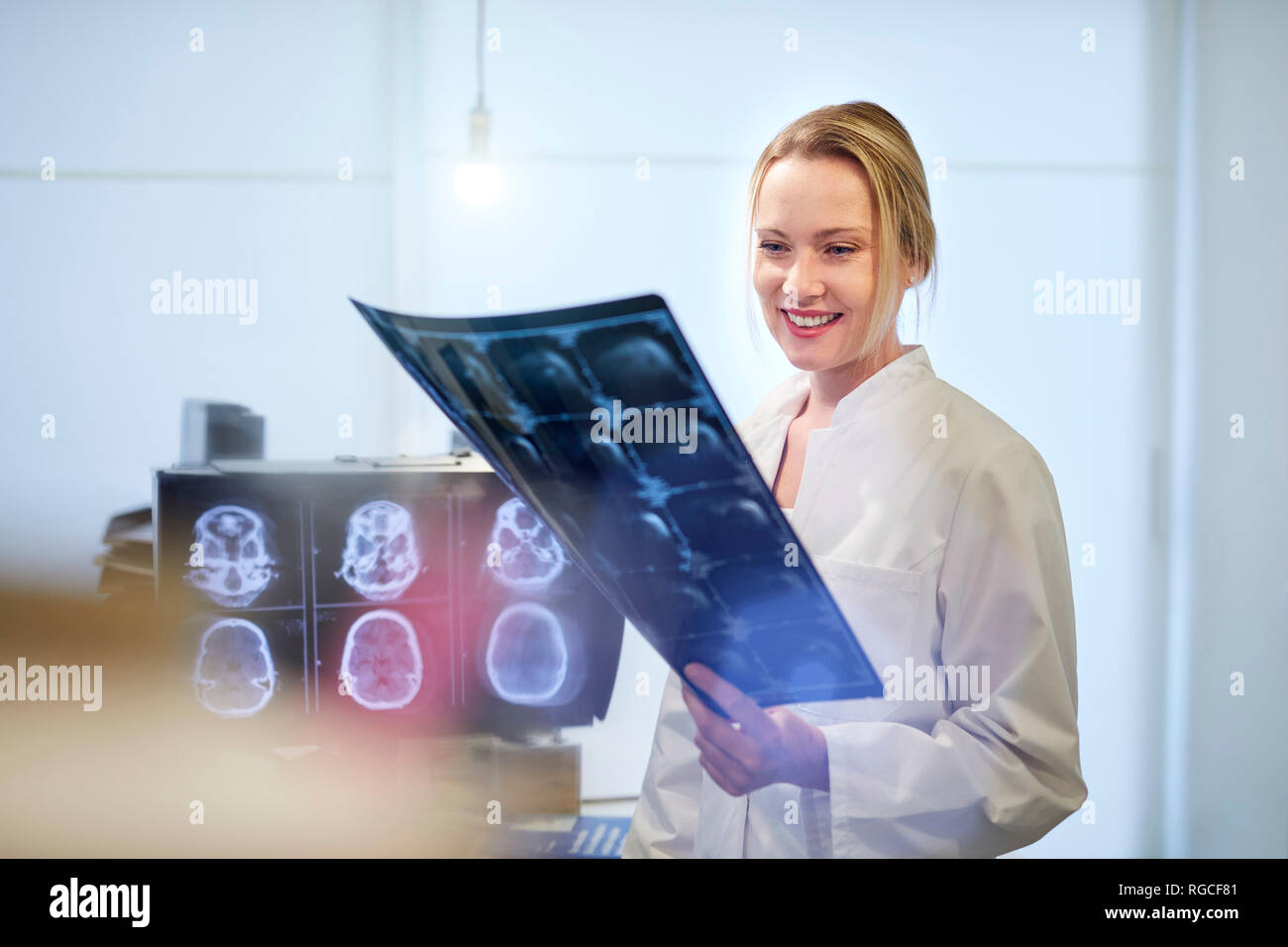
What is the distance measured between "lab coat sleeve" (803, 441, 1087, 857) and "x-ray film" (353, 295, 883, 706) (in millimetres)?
104

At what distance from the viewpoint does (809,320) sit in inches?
44.4

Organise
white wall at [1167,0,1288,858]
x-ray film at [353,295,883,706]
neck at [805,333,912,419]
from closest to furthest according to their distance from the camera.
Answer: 1. x-ray film at [353,295,883,706]
2. neck at [805,333,912,419]
3. white wall at [1167,0,1288,858]

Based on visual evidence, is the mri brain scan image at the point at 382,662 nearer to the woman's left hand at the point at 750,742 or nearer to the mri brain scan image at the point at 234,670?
the mri brain scan image at the point at 234,670

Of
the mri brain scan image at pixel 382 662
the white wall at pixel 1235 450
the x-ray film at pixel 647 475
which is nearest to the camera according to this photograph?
the x-ray film at pixel 647 475

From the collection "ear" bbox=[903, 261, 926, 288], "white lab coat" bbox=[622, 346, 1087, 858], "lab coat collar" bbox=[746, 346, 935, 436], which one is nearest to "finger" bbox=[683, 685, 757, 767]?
"white lab coat" bbox=[622, 346, 1087, 858]

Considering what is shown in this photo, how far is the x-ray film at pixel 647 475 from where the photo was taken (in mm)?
938

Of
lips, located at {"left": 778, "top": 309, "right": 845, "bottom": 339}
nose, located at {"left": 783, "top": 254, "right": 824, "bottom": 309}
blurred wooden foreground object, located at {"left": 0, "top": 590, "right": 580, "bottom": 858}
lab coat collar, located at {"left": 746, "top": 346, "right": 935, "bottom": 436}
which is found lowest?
blurred wooden foreground object, located at {"left": 0, "top": 590, "right": 580, "bottom": 858}

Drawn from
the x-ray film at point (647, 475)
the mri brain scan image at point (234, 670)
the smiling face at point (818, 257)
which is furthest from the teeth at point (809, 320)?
the mri brain scan image at point (234, 670)

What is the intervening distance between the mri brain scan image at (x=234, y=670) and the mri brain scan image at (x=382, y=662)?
4.6 inches

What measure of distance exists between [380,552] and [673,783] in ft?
1.77

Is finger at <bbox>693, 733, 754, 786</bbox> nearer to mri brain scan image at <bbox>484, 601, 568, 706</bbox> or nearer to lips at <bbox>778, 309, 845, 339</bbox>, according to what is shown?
mri brain scan image at <bbox>484, 601, 568, 706</bbox>

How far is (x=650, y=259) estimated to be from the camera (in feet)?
4.47

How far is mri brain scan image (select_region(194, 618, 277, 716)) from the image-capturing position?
125 cm

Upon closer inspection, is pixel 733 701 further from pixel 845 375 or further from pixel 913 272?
pixel 913 272
